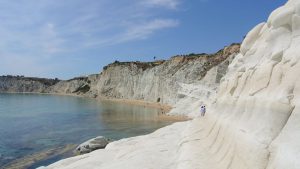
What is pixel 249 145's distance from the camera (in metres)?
9.78

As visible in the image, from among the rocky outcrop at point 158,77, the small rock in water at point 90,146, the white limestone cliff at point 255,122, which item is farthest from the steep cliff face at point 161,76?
→ the white limestone cliff at point 255,122

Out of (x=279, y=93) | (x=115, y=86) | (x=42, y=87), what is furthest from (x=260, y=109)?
(x=42, y=87)

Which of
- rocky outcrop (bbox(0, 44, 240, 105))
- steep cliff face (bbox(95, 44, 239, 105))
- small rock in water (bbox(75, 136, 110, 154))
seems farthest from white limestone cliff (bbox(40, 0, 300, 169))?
steep cliff face (bbox(95, 44, 239, 105))

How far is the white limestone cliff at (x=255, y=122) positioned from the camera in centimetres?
891

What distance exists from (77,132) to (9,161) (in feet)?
47.1

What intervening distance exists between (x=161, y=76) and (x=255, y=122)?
7629 centimetres

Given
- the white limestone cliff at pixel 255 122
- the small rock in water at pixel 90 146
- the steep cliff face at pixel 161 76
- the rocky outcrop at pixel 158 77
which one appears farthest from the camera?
the steep cliff face at pixel 161 76

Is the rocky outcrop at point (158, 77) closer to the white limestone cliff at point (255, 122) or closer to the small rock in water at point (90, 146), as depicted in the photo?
the small rock in water at point (90, 146)

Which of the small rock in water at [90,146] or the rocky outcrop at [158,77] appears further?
the rocky outcrop at [158,77]

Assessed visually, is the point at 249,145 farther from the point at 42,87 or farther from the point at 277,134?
the point at 42,87

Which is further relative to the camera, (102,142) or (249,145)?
(102,142)

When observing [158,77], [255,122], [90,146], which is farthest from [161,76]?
[255,122]

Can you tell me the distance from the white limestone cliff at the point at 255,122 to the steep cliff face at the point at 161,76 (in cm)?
4344

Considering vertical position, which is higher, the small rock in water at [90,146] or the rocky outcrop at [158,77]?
the rocky outcrop at [158,77]
